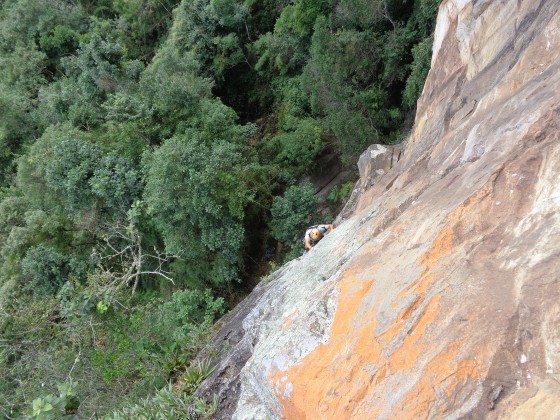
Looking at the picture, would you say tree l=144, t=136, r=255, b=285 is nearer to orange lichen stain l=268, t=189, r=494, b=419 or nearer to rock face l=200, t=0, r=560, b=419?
rock face l=200, t=0, r=560, b=419

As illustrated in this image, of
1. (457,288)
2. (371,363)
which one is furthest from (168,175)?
A: (457,288)

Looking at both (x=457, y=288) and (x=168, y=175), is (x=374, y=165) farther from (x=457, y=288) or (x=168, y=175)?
(x=457, y=288)

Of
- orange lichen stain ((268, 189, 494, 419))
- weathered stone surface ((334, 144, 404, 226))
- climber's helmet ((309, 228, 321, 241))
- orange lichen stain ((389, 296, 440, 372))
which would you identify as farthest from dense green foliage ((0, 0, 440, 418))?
orange lichen stain ((389, 296, 440, 372))

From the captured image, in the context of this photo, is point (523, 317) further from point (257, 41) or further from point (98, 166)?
point (257, 41)

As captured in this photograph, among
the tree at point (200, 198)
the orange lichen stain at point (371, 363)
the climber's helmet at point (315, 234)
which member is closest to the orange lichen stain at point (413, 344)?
the orange lichen stain at point (371, 363)

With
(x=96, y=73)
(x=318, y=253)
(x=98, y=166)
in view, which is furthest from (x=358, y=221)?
(x=96, y=73)

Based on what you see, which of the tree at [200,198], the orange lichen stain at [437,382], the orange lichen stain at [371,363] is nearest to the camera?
the orange lichen stain at [437,382]

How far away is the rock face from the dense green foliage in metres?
3.95

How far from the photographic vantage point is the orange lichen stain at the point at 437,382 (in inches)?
150

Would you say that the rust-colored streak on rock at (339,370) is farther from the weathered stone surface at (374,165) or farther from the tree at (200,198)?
the tree at (200,198)

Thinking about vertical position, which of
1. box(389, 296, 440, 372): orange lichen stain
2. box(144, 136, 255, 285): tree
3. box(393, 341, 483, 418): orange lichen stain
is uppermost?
box(144, 136, 255, 285): tree

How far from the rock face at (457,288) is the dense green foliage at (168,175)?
395 centimetres

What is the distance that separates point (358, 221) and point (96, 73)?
1347cm

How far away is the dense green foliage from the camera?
390 inches
